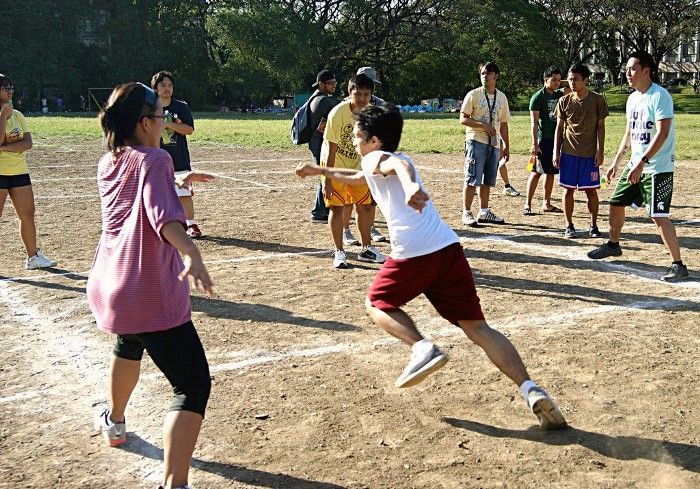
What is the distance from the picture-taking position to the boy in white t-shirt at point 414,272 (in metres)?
4.46

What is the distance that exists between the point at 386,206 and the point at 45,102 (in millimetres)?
67468

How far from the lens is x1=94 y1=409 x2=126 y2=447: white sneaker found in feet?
14.1

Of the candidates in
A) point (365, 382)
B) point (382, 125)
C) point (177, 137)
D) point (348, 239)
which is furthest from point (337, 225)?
point (382, 125)

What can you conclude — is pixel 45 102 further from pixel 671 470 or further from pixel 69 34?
pixel 671 470

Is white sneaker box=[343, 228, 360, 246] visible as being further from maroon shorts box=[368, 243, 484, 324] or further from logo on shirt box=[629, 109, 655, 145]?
maroon shorts box=[368, 243, 484, 324]

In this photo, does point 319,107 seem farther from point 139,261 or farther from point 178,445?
point 178,445

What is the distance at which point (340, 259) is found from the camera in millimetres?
8531

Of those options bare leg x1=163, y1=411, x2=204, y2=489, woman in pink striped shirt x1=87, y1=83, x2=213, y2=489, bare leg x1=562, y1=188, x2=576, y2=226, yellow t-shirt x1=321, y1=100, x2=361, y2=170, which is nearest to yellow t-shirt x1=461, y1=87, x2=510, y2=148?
bare leg x1=562, y1=188, x2=576, y2=226

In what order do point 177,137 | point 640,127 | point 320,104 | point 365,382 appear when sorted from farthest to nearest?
point 320,104
point 177,137
point 640,127
point 365,382

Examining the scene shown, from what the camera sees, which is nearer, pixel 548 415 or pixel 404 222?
pixel 548 415

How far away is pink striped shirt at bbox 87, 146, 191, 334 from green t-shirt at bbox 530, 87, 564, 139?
8962 mm

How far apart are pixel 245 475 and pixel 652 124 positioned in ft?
18.2

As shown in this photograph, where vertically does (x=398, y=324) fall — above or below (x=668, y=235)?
above

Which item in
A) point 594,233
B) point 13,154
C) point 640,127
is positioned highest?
point 640,127
